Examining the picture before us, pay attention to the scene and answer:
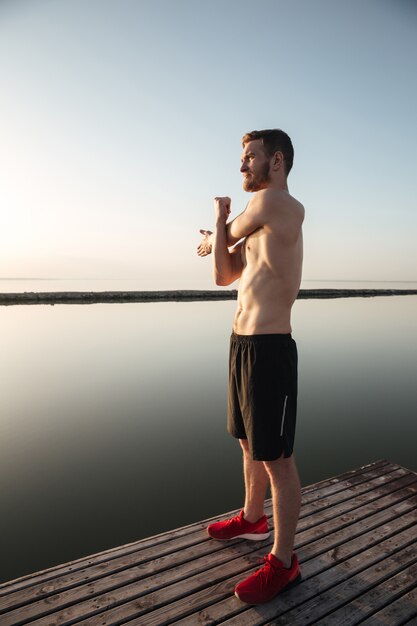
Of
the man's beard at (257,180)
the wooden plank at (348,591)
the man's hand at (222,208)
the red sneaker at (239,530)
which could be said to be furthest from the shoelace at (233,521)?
the man's beard at (257,180)

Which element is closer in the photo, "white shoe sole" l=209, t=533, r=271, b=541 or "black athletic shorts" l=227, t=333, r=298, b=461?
"black athletic shorts" l=227, t=333, r=298, b=461

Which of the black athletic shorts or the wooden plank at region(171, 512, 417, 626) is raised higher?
the black athletic shorts

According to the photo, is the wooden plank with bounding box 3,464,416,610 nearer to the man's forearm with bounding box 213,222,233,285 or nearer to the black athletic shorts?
the black athletic shorts

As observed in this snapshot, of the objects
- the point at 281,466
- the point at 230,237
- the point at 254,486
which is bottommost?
the point at 254,486

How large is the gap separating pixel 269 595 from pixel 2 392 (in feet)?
28.5

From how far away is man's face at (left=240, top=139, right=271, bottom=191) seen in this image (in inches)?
85.8

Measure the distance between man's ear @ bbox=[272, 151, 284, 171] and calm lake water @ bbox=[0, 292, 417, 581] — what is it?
389 cm

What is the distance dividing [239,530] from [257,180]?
2.58m

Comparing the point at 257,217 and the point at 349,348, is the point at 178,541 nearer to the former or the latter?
the point at 257,217

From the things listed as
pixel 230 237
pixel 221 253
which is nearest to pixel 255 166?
pixel 230 237

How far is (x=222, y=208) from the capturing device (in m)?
2.37

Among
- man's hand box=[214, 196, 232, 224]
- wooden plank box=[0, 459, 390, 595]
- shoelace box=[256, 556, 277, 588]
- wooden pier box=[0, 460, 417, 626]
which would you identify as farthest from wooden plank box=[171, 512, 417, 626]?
man's hand box=[214, 196, 232, 224]

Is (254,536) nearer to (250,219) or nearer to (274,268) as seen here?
(274,268)

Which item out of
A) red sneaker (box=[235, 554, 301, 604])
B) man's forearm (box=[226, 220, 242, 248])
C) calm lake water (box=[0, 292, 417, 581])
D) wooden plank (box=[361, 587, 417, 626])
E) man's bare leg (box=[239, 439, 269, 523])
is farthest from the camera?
calm lake water (box=[0, 292, 417, 581])
